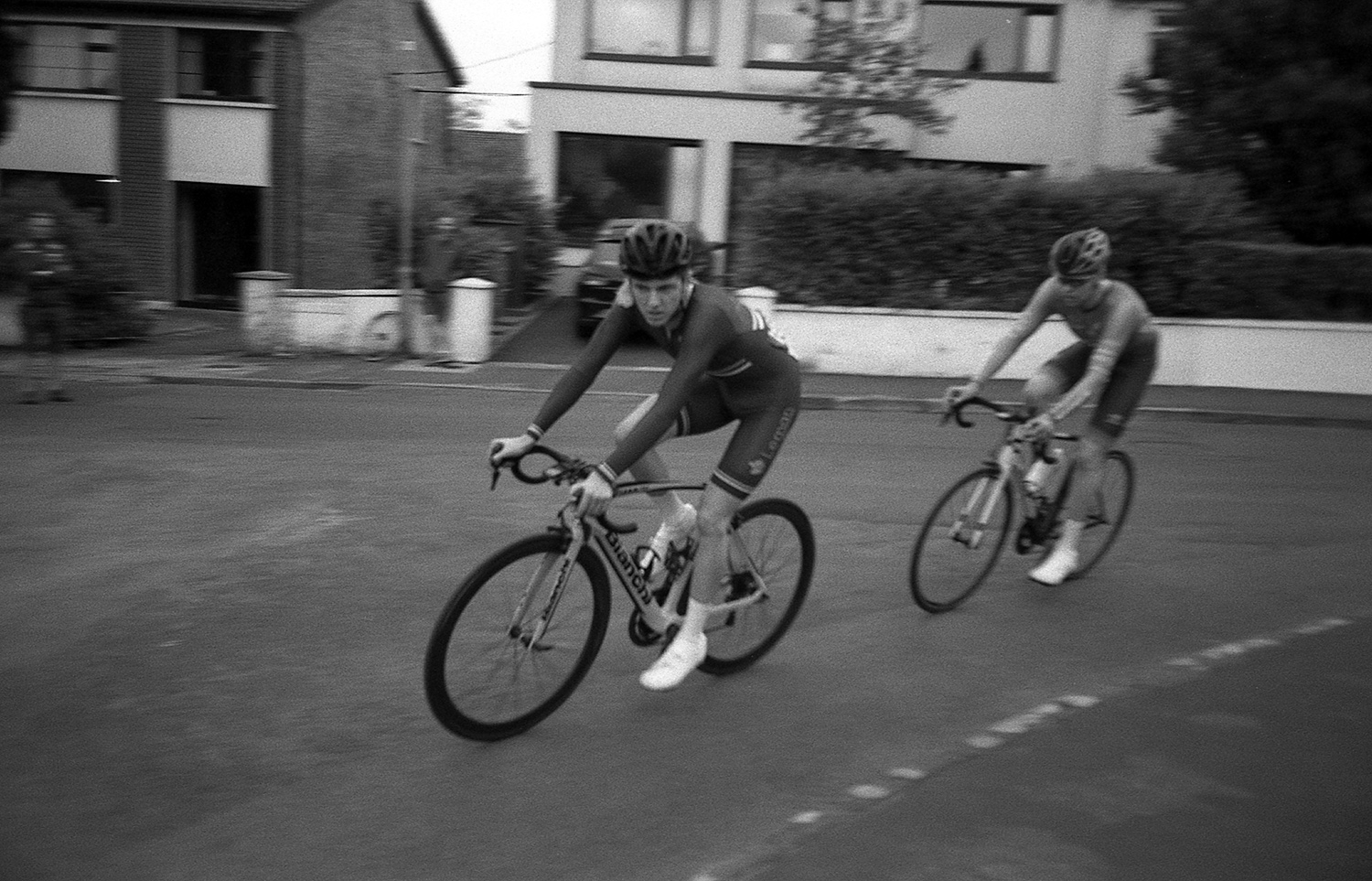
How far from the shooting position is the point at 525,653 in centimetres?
452

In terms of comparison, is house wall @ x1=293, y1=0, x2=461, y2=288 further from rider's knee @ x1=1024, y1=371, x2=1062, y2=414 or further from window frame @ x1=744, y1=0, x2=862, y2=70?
rider's knee @ x1=1024, y1=371, x2=1062, y2=414

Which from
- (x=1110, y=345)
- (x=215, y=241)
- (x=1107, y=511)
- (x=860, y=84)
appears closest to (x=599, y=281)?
(x=860, y=84)

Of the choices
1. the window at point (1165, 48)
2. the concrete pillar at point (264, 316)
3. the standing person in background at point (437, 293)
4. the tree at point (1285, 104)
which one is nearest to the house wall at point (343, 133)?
the concrete pillar at point (264, 316)

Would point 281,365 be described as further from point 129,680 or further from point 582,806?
point 582,806

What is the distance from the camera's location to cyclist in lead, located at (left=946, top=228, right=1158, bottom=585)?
6.15m

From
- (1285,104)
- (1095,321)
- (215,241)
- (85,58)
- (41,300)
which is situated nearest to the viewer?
(1095,321)

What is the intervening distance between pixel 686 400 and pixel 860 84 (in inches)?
711

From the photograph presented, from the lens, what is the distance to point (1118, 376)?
6820mm

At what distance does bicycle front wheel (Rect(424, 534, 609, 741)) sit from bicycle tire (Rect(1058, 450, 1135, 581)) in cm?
329

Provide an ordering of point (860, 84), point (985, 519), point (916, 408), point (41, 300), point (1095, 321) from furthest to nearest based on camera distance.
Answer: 1. point (860, 84)
2. point (916, 408)
3. point (41, 300)
4. point (1095, 321)
5. point (985, 519)

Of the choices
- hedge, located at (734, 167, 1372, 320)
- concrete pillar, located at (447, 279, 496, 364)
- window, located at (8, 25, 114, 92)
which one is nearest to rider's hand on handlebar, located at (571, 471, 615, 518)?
hedge, located at (734, 167, 1372, 320)

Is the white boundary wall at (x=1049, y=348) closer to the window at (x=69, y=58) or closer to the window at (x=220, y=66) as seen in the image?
the window at (x=220, y=66)

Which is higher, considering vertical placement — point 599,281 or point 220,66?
point 220,66

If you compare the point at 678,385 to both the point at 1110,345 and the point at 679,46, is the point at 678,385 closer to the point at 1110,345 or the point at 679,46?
the point at 1110,345
